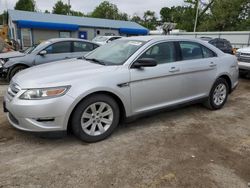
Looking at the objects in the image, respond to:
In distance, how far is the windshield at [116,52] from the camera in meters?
3.99

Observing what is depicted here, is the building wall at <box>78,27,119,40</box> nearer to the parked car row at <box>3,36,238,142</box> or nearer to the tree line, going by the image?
the tree line

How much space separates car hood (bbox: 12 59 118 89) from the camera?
330cm

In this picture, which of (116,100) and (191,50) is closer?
(116,100)

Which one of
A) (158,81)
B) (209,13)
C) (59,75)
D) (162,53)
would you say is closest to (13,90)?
(59,75)

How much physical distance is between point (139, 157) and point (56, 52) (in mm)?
5597

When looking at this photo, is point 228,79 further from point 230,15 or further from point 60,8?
point 60,8

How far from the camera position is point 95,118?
360 cm

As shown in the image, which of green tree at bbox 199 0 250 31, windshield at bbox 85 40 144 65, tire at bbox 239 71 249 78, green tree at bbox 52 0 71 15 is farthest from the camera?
green tree at bbox 52 0 71 15

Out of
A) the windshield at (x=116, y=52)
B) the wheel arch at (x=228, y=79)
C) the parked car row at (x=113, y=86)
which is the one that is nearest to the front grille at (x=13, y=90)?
the parked car row at (x=113, y=86)

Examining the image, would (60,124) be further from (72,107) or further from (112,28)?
(112,28)

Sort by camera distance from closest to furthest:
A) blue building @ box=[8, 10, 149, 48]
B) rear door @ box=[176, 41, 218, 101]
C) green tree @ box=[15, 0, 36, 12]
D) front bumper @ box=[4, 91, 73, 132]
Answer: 1. front bumper @ box=[4, 91, 73, 132]
2. rear door @ box=[176, 41, 218, 101]
3. blue building @ box=[8, 10, 149, 48]
4. green tree @ box=[15, 0, 36, 12]

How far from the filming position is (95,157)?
128 inches

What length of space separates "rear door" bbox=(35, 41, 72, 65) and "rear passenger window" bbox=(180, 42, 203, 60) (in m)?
4.48

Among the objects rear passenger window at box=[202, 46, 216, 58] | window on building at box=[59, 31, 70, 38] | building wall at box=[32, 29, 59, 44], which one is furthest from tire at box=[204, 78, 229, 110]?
window on building at box=[59, 31, 70, 38]
